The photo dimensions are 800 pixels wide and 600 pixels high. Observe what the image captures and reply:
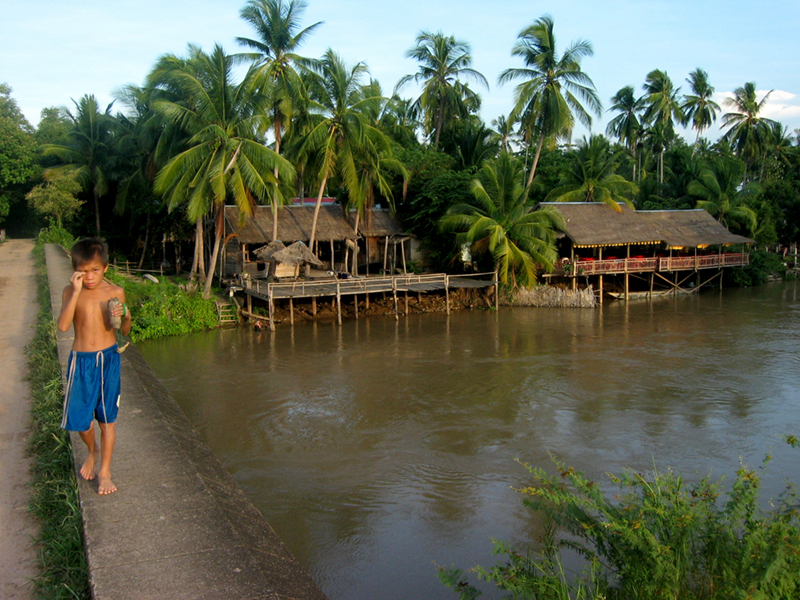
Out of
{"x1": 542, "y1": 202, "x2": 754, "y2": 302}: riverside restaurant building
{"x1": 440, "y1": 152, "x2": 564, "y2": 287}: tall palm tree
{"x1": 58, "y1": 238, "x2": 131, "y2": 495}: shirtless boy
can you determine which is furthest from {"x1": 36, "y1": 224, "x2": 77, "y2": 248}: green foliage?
{"x1": 58, "y1": 238, "x2": 131, "y2": 495}: shirtless boy

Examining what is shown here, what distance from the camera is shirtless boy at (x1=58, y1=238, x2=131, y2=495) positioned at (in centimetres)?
429

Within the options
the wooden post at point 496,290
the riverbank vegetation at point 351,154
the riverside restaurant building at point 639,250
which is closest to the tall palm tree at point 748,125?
the riverbank vegetation at point 351,154

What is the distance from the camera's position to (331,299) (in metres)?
22.0

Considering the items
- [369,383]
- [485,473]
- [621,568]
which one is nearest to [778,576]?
[621,568]

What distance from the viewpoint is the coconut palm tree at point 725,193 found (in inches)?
1160

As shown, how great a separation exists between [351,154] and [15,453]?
55.9 feet

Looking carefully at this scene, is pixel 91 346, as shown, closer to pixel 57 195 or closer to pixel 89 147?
pixel 57 195

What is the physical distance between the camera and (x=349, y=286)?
20703 mm

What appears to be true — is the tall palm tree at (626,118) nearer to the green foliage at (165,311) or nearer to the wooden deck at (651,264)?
the wooden deck at (651,264)

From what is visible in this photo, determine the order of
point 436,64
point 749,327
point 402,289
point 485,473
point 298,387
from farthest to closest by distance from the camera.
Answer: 1. point 436,64
2. point 402,289
3. point 749,327
4. point 298,387
5. point 485,473

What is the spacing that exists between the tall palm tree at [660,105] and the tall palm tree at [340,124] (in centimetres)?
1949

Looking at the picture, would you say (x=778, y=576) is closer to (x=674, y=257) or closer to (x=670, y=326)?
(x=670, y=326)

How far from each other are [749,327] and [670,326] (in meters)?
2.26

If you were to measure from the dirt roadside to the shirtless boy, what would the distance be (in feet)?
2.18
